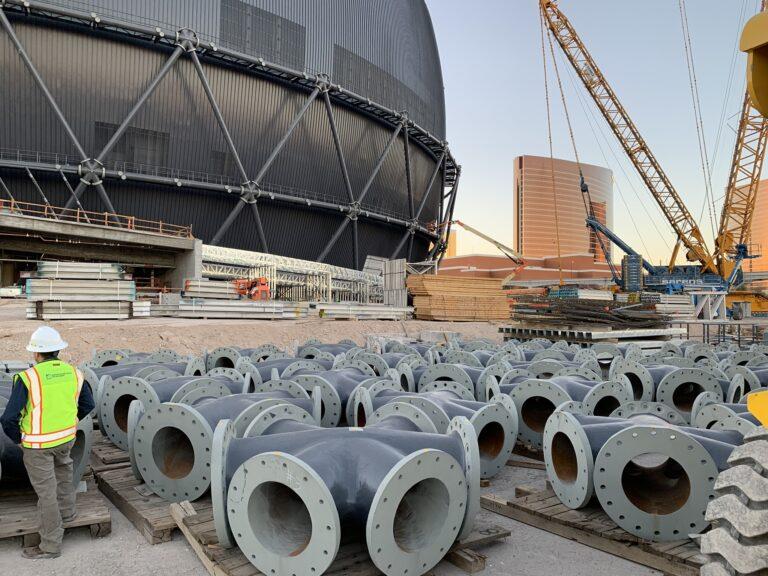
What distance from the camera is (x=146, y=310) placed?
60.4 feet

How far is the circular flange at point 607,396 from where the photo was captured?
20.4ft

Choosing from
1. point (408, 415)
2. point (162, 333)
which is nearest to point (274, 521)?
point (408, 415)

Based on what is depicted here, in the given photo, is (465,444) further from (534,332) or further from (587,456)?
(534,332)

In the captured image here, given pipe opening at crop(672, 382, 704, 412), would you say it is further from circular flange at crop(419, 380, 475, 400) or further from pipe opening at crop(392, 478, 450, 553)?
pipe opening at crop(392, 478, 450, 553)

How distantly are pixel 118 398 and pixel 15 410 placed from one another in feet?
8.38

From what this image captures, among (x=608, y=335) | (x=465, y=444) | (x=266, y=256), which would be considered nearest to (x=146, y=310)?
(x=266, y=256)

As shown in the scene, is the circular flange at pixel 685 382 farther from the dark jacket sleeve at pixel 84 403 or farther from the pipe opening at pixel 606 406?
the dark jacket sleeve at pixel 84 403

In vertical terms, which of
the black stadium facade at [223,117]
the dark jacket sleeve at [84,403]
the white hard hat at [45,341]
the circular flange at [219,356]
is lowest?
the circular flange at [219,356]

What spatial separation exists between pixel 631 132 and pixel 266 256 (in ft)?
93.2

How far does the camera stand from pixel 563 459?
16.6 ft

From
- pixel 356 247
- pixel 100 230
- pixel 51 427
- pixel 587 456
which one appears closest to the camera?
pixel 51 427

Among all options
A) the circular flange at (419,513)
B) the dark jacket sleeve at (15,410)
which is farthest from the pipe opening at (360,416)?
the dark jacket sleeve at (15,410)

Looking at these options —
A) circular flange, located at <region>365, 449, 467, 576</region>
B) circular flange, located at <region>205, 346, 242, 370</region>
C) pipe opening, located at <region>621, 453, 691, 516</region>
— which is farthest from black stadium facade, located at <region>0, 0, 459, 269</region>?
pipe opening, located at <region>621, 453, 691, 516</region>

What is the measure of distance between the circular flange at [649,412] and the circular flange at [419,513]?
2.41 metres
